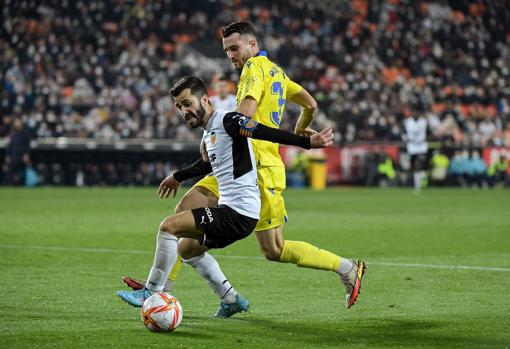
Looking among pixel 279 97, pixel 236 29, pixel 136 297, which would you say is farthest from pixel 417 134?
pixel 136 297

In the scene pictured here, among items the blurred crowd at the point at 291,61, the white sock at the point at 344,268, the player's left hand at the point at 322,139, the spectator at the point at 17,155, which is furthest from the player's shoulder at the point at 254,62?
the blurred crowd at the point at 291,61

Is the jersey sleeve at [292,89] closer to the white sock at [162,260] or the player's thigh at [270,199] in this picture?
the player's thigh at [270,199]

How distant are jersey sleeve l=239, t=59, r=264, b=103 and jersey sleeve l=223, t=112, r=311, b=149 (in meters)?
0.51

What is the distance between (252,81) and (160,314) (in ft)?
6.05

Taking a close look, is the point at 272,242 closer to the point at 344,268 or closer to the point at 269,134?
the point at 344,268

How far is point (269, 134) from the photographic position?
6742 millimetres

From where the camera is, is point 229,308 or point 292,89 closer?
point 229,308

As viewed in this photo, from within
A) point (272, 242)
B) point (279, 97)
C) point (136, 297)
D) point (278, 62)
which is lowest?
point (136, 297)

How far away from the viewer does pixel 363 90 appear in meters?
34.8

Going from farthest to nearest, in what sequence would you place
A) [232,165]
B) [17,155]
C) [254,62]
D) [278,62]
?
1. [278,62]
2. [17,155]
3. [254,62]
4. [232,165]

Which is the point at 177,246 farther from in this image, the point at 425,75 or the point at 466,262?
the point at 425,75

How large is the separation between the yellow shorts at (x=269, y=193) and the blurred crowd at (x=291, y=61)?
73.6ft

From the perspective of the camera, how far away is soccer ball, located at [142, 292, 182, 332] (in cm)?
664

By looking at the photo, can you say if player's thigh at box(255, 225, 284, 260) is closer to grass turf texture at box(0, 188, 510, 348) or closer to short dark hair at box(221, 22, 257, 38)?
grass turf texture at box(0, 188, 510, 348)
